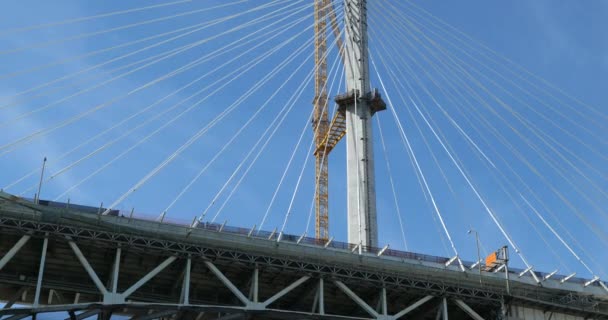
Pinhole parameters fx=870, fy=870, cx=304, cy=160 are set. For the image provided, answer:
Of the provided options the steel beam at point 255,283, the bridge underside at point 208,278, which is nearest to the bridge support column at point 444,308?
the bridge underside at point 208,278

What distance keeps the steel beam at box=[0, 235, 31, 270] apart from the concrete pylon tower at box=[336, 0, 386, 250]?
95.9ft

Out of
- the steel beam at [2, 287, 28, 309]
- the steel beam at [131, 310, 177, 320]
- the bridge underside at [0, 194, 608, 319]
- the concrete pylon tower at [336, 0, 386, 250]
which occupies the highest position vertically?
the concrete pylon tower at [336, 0, 386, 250]

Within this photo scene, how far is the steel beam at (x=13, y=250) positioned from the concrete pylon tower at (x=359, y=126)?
2924 cm

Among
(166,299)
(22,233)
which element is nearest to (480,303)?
(166,299)

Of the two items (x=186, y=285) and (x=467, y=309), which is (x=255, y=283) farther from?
(x=467, y=309)

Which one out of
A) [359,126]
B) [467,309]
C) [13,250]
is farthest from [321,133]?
[13,250]

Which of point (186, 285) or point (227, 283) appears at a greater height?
point (227, 283)

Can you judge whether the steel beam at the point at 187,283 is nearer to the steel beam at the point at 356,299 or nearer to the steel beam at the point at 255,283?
the steel beam at the point at 255,283

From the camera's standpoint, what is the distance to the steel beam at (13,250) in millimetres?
46750

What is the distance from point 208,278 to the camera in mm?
55844

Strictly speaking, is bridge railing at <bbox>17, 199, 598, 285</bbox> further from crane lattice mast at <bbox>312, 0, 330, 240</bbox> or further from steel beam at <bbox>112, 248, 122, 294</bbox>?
crane lattice mast at <bbox>312, 0, 330, 240</bbox>

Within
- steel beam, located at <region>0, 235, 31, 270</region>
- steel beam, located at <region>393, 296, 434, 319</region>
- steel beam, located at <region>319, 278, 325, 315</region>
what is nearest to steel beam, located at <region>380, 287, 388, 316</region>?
steel beam, located at <region>393, 296, 434, 319</region>

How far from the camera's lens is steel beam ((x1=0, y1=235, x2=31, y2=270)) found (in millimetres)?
46750

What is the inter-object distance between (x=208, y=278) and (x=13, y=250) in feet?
43.0
